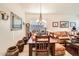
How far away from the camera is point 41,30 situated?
6637 millimetres

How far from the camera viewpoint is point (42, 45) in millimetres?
3785

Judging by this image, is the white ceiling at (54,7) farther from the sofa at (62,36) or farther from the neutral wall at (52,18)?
the sofa at (62,36)

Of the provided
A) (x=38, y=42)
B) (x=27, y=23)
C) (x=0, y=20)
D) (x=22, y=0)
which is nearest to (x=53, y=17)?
(x=27, y=23)

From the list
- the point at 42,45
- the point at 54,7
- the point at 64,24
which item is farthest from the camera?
the point at 64,24

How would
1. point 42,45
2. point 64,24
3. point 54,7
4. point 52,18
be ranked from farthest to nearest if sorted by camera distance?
point 52,18
point 64,24
point 54,7
point 42,45

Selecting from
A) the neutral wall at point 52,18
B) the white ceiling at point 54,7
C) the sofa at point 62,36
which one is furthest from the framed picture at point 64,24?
the white ceiling at point 54,7

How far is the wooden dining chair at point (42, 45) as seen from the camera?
3717 millimetres

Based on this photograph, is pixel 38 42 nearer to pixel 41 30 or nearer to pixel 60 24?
pixel 41 30

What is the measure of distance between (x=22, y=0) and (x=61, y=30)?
5.09 meters

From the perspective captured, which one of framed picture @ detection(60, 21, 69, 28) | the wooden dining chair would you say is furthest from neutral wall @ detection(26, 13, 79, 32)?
the wooden dining chair

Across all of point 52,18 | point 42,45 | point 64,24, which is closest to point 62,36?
point 64,24

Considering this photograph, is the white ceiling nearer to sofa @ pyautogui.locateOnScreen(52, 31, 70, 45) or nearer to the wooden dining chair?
sofa @ pyautogui.locateOnScreen(52, 31, 70, 45)

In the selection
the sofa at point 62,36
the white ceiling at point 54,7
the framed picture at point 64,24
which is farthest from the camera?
the sofa at point 62,36

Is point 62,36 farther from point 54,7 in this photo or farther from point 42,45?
point 42,45
